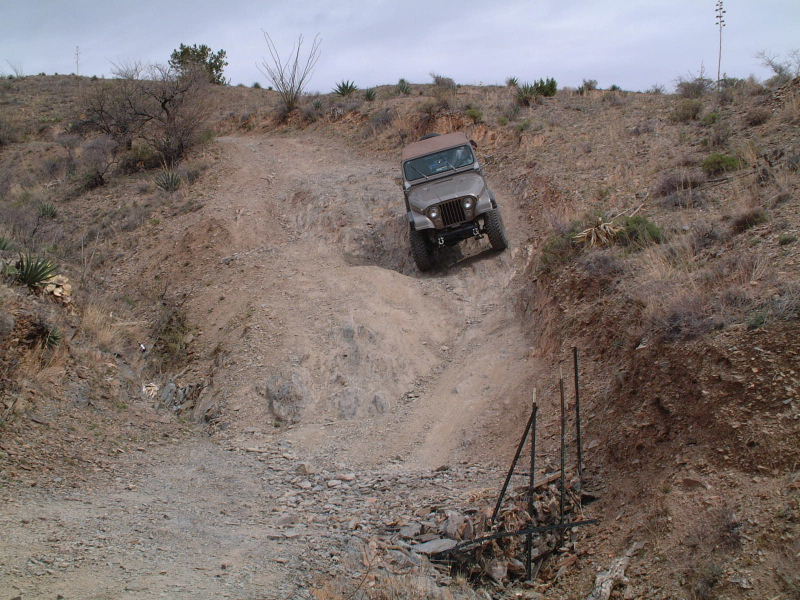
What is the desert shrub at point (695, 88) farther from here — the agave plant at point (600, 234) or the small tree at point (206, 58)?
the small tree at point (206, 58)

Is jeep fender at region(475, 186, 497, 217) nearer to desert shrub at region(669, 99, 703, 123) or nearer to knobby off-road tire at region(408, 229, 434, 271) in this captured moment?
knobby off-road tire at region(408, 229, 434, 271)

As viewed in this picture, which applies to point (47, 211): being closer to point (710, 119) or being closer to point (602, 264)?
point (602, 264)

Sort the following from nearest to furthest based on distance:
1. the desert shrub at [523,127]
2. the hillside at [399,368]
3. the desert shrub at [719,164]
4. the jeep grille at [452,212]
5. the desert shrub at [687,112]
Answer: the hillside at [399,368]
the desert shrub at [719,164]
the jeep grille at [452,212]
the desert shrub at [687,112]
the desert shrub at [523,127]

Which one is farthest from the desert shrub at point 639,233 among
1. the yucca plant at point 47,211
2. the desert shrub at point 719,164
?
the yucca plant at point 47,211

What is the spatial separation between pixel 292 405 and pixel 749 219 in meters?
6.44

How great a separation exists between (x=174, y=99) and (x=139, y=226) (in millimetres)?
→ 6046

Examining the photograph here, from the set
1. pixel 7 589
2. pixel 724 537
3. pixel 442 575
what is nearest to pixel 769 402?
pixel 724 537

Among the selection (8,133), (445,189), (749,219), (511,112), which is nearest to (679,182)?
(749,219)

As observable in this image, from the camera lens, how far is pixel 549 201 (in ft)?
42.3

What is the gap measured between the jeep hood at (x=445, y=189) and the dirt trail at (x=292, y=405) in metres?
1.43

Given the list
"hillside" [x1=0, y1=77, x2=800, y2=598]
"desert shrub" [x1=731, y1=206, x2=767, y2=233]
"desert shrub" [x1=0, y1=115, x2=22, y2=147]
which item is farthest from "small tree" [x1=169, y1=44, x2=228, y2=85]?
"desert shrub" [x1=731, y1=206, x2=767, y2=233]

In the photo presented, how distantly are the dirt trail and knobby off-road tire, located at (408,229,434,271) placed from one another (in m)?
0.45

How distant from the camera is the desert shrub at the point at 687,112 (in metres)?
14.5

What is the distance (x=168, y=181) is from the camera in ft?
56.4
